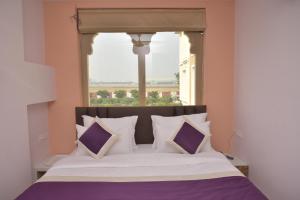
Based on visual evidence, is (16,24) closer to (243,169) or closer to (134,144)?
(134,144)

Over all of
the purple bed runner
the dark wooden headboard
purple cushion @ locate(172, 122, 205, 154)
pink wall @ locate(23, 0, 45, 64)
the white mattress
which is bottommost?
the purple bed runner

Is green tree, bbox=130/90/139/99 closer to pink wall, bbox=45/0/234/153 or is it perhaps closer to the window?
the window

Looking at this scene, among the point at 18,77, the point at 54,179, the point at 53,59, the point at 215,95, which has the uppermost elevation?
the point at 53,59

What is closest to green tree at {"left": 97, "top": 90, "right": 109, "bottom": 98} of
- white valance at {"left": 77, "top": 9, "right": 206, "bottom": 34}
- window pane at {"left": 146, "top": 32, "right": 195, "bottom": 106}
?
window pane at {"left": 146, "top": 32, "right": 195, "bottom": 106}

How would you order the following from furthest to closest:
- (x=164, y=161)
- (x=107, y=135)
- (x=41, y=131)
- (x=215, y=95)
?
(x=215, y=95) → (x=41, y=131) → (x=107, y=135) → (x=164, y=161)

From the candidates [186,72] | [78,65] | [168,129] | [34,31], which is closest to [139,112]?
[168,129]

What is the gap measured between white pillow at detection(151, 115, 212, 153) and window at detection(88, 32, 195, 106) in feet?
1.60

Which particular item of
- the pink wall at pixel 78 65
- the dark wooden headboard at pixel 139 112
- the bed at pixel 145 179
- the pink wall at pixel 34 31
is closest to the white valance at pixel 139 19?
the pink wall at pixel 78 65

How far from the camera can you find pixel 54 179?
184 centimetres

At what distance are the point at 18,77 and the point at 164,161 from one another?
1762 millimetres

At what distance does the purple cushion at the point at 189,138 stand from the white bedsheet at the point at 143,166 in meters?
0.10

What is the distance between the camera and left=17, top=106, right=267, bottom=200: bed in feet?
5.19

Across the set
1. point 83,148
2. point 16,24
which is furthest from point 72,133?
point 16,24

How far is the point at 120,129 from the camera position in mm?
2682
